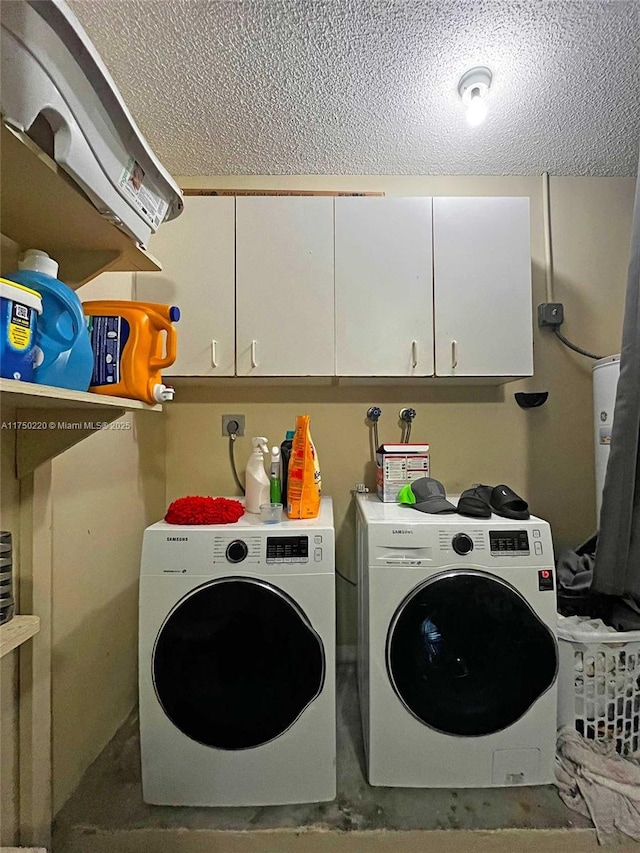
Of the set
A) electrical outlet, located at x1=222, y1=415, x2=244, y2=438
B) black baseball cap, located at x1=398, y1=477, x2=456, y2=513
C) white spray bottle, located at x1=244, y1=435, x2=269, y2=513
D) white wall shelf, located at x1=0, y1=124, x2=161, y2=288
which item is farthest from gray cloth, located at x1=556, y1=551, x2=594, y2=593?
white wall shelf, located at x1=0, y1=124, x2=161, y2=288

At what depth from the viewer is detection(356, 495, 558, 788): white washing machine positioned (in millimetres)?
1278

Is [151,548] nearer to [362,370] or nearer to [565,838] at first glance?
[362,370]

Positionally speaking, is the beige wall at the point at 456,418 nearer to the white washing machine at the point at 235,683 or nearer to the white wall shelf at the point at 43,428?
the white washing machine at the point at 235,683

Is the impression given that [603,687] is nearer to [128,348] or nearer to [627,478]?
[627,478]

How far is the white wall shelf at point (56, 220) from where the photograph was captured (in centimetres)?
81

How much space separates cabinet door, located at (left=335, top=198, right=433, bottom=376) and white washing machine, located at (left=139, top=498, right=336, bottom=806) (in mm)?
916

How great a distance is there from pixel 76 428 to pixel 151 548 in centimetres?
43

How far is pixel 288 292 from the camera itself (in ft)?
5.59

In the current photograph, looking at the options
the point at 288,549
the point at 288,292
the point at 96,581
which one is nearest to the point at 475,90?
the point at 288,292

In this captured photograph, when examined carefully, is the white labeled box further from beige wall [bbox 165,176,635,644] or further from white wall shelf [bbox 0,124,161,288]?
white wall shelf [bbox 0,124,161,288]

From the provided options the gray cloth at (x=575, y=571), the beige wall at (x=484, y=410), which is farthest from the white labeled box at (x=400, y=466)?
the gray cloth at (x=575, y=571)

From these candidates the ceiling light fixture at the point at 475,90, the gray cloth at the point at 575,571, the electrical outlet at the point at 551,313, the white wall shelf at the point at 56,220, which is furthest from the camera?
the electrical outlet at the point at 551,313

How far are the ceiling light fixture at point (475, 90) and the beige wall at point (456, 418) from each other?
1.79 ft

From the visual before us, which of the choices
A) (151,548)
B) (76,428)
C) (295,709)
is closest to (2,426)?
(76,428)
